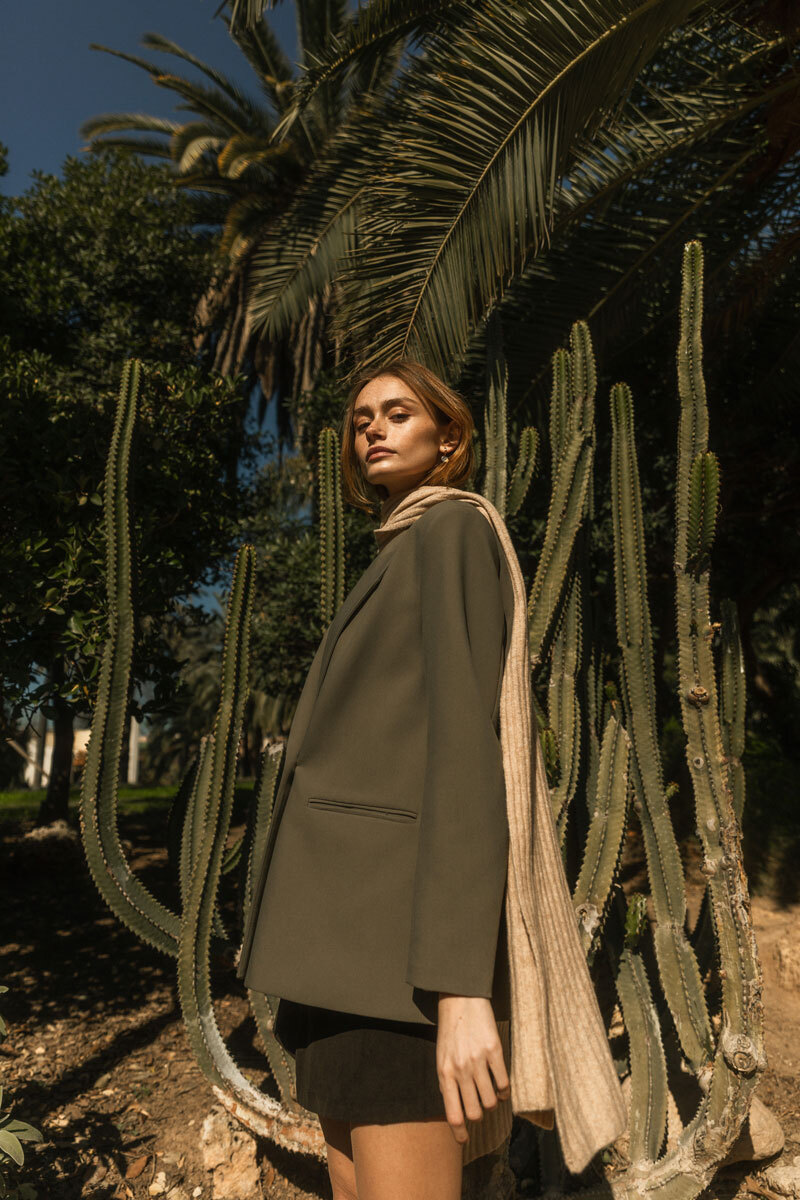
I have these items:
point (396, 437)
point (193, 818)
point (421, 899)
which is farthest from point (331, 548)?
point (421, 899)

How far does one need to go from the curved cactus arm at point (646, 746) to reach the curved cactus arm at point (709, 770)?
0.14m

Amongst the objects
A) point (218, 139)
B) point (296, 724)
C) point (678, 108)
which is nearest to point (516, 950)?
→ point (296, 724)

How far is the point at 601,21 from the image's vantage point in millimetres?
3346

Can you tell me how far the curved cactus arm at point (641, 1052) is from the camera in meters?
2.41

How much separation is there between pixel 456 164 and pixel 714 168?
72.7 inches

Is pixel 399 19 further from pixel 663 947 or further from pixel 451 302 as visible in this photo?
pixel 663 947

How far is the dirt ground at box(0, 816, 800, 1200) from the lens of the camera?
2695 mm

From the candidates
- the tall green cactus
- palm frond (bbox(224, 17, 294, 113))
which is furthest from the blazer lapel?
palm frond (bbox(224, 17, 294, 113))

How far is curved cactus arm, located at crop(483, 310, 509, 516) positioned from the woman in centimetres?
169

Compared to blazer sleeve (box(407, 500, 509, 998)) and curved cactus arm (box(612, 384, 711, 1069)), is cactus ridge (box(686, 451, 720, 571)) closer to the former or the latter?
curved cactus arm (box(612, 384, 711, 1069))

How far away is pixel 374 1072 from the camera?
111 centimetres

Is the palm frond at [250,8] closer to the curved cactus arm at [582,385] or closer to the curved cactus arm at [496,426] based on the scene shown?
the curved cactus arm at [496,426]

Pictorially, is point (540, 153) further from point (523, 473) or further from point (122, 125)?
point (122, 125)

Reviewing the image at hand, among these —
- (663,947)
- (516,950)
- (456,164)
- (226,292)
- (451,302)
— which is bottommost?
(663,947)
